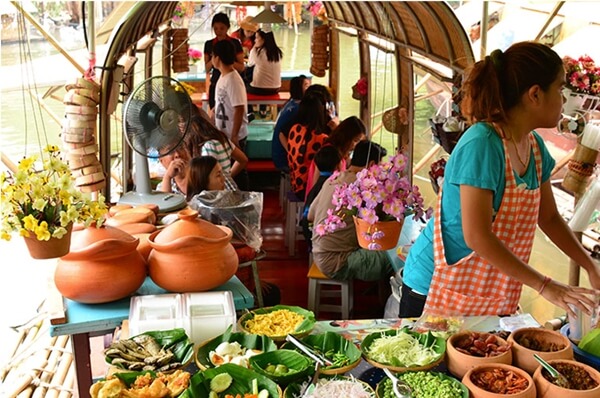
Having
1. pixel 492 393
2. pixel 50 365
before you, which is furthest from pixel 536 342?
pixel 50 365

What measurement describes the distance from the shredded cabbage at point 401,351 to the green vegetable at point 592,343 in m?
0.53

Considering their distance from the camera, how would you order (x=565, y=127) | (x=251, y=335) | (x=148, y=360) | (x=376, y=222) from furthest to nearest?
(x=376, y=222), (x=565, y=127), (x=251, y=335), (x=148, y=360)

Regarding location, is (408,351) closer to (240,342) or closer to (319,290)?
(240,342)

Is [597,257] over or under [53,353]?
over

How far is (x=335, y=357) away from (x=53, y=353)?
2690mm

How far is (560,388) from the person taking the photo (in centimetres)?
219

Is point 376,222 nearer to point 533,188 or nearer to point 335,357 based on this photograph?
point 533,188

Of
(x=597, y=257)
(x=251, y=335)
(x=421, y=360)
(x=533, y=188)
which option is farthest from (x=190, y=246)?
(x=597, y=257)

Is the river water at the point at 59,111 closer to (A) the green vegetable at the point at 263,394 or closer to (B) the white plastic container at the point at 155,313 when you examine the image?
(B) the white plastic container at the point at 155,313

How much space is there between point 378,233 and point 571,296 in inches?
56.3

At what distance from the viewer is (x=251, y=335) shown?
2.59 metres

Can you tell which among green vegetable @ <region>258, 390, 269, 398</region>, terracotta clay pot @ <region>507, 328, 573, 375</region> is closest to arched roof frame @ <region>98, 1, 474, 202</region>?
terracotta clay pot @ <region>507, 328, 573, 375</region>

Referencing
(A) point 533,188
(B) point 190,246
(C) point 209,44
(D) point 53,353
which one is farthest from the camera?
(C) point 209,44

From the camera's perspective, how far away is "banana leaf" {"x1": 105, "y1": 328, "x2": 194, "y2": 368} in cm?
247
